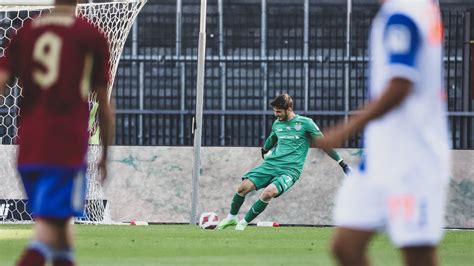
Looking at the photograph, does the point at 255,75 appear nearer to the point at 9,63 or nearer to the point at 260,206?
the point at 260,206

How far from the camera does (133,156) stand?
21.2 meters

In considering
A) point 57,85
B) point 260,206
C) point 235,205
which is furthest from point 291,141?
point 57,85

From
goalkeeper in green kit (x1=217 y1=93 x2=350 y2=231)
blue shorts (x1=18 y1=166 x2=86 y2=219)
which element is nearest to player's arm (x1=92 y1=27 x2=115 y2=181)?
blue shorts (x1=18 y1=166 x2=86 y2=219)

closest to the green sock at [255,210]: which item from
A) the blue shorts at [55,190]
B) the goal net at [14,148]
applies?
the goal net at [14,148]

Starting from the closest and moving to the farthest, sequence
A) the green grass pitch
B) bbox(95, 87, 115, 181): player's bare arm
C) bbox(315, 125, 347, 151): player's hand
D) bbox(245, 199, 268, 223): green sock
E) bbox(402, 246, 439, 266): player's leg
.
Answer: bbox(315, 125, 347, 151): player's hand
bbox(402, 246, 439, 266): player's leg
bbox(95, 87, 115, 181): player's bare arm
the green grass pitch
bbox(245, 199, 268, 223): green sock

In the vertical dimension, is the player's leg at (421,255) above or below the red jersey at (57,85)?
below

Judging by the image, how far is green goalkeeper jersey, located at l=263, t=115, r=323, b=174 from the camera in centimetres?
1841

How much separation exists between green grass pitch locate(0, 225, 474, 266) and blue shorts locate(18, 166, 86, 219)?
411cm

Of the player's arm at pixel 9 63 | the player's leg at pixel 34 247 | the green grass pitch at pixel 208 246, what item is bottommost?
the green grass pitch at pixel 208 246

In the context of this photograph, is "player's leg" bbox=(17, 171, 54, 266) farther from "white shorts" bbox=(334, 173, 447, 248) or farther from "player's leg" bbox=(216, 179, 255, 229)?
"player's leg" bbox=(216, 179, 255, 229)

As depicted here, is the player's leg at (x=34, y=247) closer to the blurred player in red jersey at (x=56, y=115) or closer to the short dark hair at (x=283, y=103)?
the blurred player in red jersey at (x=56, y=115)

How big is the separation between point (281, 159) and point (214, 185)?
2.89m

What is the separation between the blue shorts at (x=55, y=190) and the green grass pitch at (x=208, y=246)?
4.11m

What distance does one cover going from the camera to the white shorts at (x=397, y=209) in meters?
6.02
